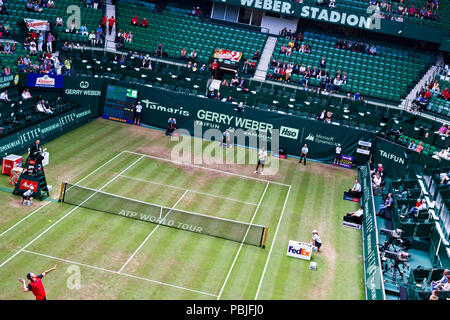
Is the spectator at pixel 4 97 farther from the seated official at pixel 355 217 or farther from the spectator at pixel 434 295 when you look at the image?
the spectator at pixel 434 295

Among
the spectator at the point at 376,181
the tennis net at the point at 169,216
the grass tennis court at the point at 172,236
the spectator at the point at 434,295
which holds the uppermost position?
the spectator at the point at 434,295

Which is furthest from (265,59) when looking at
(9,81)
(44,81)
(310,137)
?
(9,81)

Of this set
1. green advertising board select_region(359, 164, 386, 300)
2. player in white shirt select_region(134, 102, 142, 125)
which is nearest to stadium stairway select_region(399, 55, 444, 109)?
green advertising board select_region(359, 164, 386, 300)

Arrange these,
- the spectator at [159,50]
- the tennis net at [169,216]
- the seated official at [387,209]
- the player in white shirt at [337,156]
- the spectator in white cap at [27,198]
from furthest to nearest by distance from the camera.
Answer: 1. the spectator at [159,50]
2. the player in white shirt at [337,156]
3. the seated official at [387,209]
4. the spectator in white cap at [27,198]
5. the tennis net at [169,216]

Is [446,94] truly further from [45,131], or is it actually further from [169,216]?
[45,131]

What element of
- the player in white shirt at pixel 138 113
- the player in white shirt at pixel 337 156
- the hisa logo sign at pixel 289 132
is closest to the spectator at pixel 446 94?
the player in white shirt at pixel 337 156

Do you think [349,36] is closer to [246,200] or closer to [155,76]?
[155,76]
